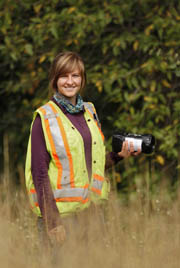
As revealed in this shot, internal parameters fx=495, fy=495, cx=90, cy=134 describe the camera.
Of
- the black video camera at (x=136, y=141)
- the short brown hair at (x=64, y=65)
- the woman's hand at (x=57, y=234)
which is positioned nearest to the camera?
the woman's hand at (x=57, y=234)

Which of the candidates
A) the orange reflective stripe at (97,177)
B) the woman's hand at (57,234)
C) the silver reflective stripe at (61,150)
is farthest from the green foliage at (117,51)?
the woman's hand at (57,234)

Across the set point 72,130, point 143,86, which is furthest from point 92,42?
point 72,130

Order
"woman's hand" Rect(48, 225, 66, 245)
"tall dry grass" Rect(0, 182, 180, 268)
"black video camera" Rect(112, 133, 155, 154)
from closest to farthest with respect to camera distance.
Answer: "tall dry grass" Rect(0, 182, 180, 268), "woman's hand" Rect(48, 225, 66, 245), "black video camera" Rect(112, 133, 155, 154)

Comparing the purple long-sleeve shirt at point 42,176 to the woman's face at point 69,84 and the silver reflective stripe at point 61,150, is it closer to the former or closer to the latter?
the silver reflective stripe at point 61,150

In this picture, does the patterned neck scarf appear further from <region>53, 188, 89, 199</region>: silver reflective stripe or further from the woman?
<region>53, 188, 89, 199</region>: silver reflective stripe

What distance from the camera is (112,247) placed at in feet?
8.39

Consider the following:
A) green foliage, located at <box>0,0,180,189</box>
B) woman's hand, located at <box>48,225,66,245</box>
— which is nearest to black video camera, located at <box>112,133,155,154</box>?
woman's hand, located at <box>48,225,66,245</box>

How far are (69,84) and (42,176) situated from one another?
540mm

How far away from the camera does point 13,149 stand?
245 inches

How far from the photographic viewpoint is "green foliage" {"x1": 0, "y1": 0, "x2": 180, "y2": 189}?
4.64 m

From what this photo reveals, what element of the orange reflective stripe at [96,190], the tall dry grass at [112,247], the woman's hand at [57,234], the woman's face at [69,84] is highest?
the woman's face at [69,84]

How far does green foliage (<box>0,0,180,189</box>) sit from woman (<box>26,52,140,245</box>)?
1665mm

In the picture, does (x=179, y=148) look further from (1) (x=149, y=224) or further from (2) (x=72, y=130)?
(2) (x=72, y=130)

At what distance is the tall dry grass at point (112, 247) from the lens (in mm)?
2328
